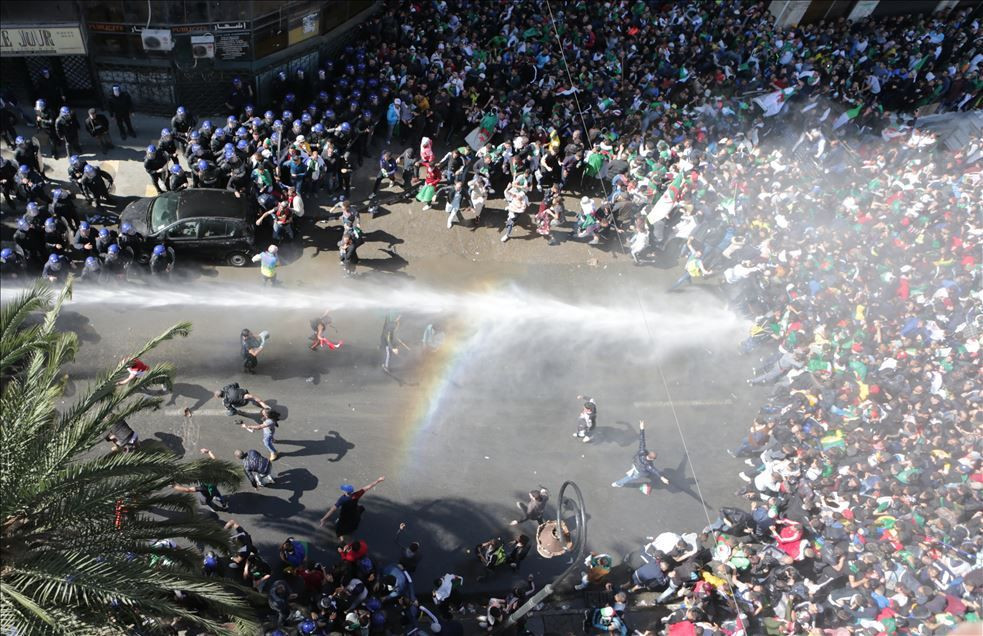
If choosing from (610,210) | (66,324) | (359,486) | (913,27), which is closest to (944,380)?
(610,210)

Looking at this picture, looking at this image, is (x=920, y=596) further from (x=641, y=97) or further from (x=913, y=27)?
(x=913, y=27)

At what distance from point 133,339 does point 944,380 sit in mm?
17116

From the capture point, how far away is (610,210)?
18922 millimetres

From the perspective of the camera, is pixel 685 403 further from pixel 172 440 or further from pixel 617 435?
pixel 172 440

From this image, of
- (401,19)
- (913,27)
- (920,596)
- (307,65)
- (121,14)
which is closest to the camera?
(920,596)

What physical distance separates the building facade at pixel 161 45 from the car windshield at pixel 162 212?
5210 millimetres

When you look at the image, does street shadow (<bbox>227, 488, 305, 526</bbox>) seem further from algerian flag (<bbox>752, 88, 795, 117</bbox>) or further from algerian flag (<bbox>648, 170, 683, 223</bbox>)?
algerian flag (<bbox>752, 88, 795, 117</bbox>)

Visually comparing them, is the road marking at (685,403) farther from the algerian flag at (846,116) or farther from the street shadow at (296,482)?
the algerian flag at (846,116)

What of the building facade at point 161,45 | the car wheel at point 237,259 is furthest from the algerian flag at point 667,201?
the building facade at point 161,45

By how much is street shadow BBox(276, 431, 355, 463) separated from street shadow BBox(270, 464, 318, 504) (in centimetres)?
38

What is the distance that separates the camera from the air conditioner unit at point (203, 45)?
19.2 metres

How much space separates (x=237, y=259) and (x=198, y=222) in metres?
1.23

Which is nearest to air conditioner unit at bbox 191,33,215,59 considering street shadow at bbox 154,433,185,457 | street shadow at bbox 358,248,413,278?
street shadow at bbox 358,248,413,278

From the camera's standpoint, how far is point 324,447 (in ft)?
45.8
